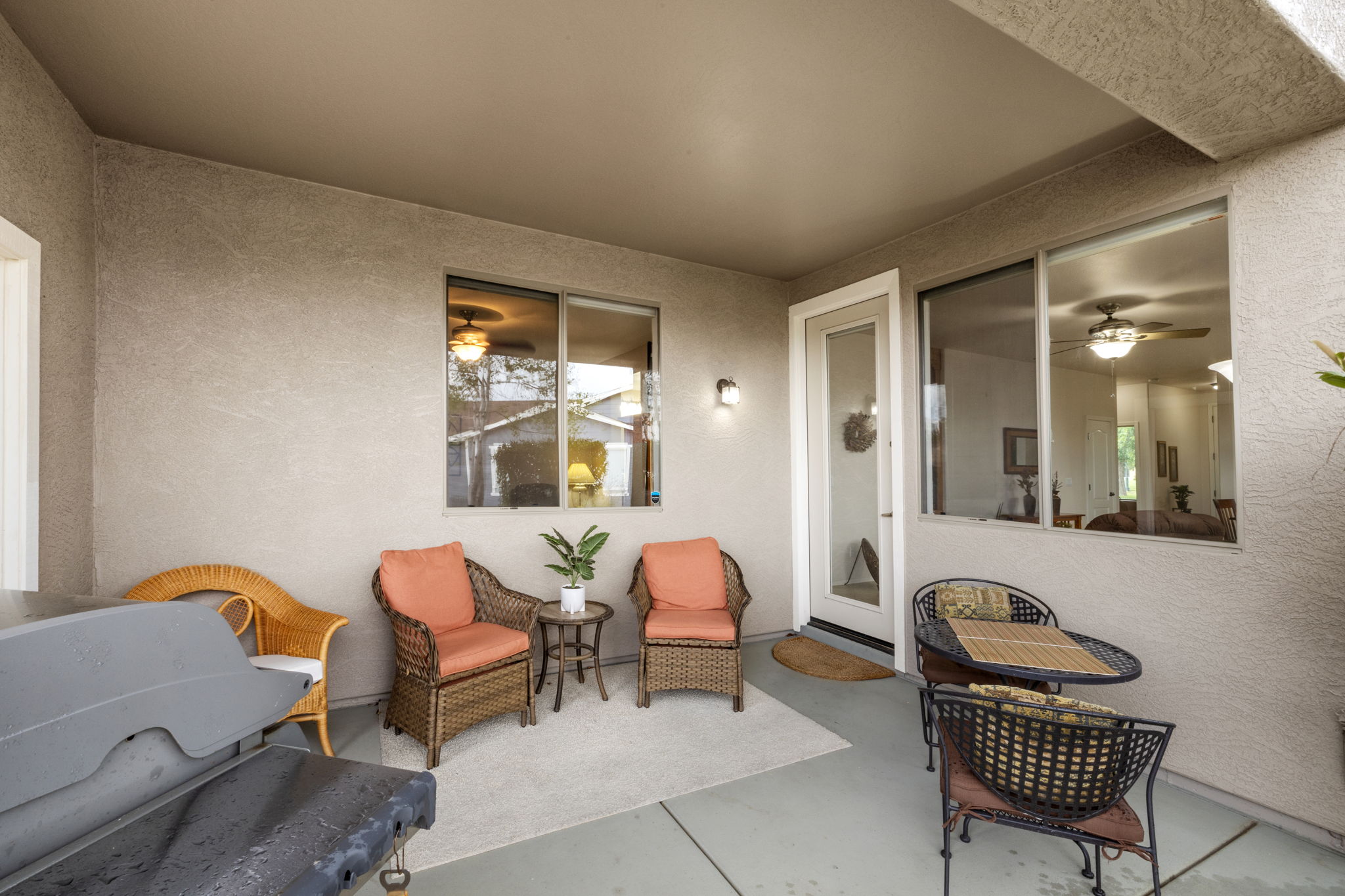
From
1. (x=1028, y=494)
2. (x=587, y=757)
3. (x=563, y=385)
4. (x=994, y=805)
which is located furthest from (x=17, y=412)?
(x=1028, y=494)

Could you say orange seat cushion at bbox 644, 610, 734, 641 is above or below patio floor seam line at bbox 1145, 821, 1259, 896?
above

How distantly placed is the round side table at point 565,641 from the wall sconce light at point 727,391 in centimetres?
187

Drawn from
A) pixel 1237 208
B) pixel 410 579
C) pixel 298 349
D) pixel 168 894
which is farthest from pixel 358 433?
pixel 1237 208

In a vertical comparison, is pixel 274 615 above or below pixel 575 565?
below

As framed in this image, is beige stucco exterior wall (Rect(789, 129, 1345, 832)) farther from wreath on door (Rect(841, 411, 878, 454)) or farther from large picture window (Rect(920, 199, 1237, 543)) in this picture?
wreath on door (Rect(841, 411, 878, 454))

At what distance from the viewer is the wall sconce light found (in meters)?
4.66

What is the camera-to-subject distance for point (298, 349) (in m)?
3.30

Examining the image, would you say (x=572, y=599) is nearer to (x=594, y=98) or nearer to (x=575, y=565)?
(x=575, y=565)

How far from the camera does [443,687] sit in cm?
282

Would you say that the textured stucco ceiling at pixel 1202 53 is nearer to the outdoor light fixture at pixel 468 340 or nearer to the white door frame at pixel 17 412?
the outdoor light fixture at pixel 468 340

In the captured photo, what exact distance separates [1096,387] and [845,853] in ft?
8.40

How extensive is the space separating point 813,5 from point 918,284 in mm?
2233

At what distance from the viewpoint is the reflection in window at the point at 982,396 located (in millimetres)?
3361

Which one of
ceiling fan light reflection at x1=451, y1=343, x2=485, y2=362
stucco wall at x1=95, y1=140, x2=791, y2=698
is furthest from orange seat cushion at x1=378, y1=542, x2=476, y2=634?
ceiling fan light reflection at x1=451, y1=343, x2=485, y2=362
